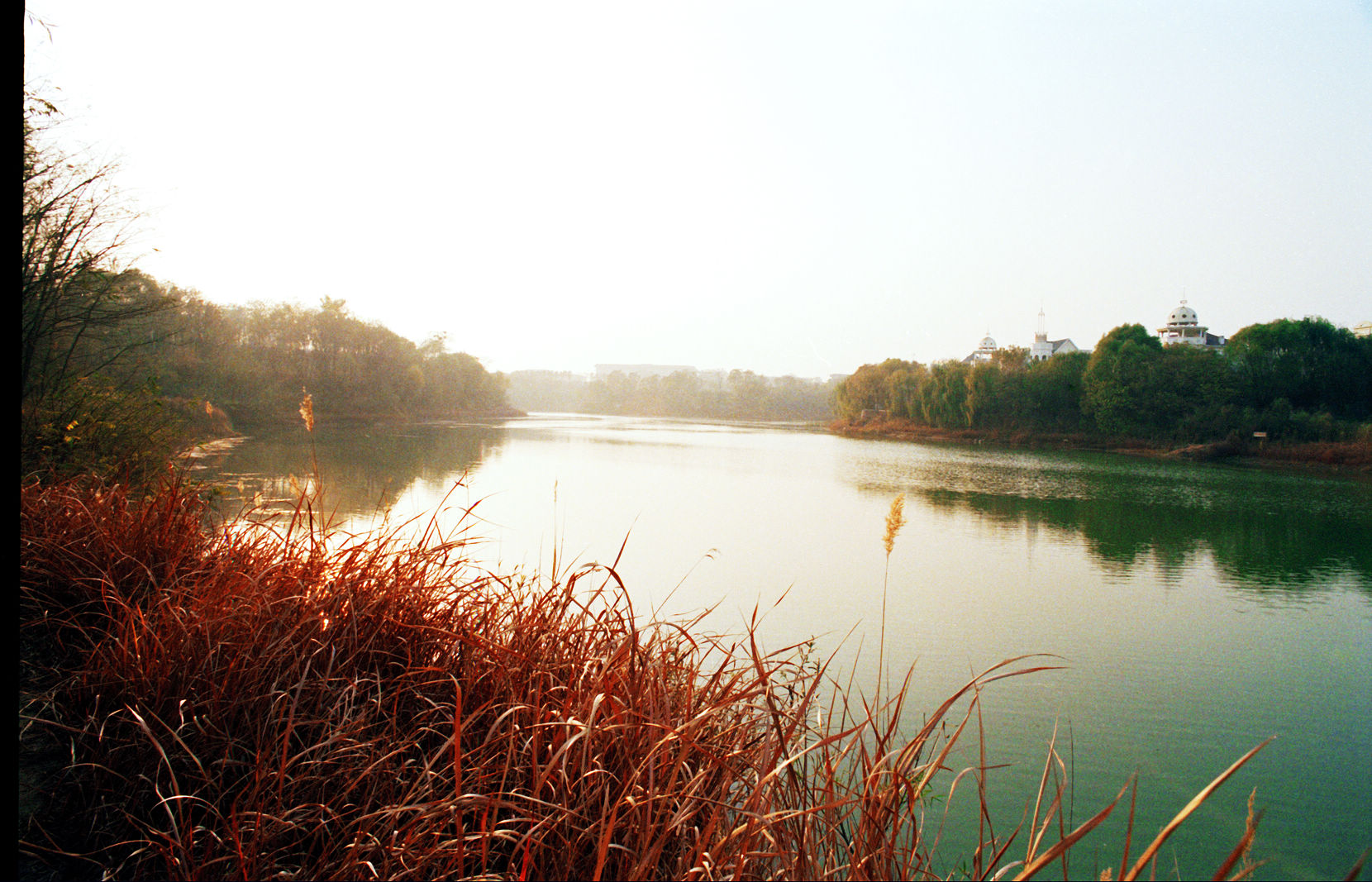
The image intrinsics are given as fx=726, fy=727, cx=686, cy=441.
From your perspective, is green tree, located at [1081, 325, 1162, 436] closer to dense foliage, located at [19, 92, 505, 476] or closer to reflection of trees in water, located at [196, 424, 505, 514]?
reflection of trees in water, located at [196, 424, 505, 514]

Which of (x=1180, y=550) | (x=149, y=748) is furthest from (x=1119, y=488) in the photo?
(x=149, y=748)

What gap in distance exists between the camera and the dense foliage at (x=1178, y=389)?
30156 millimetres

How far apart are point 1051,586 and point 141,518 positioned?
27.2ft

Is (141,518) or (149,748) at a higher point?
(141,518)

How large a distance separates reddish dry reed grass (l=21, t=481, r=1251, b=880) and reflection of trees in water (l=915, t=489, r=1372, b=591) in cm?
893

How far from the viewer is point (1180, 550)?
34.8 ft

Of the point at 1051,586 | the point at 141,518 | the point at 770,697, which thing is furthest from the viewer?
the point at 1051,586

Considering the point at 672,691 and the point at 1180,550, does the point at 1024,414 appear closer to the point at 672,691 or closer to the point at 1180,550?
the point at 1180,550

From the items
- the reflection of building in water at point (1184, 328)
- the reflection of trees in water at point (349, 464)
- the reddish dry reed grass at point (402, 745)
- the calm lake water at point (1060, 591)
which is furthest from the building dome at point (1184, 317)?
the reddish dry reed grass at point (402, 745)

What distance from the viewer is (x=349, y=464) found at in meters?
15.9

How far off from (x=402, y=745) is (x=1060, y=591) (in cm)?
787

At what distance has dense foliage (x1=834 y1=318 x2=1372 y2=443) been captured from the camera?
98.9ft

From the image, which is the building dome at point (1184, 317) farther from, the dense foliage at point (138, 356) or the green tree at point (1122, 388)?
the dense foliage at point (138, 356)

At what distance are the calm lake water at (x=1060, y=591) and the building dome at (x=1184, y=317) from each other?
43.6 m
